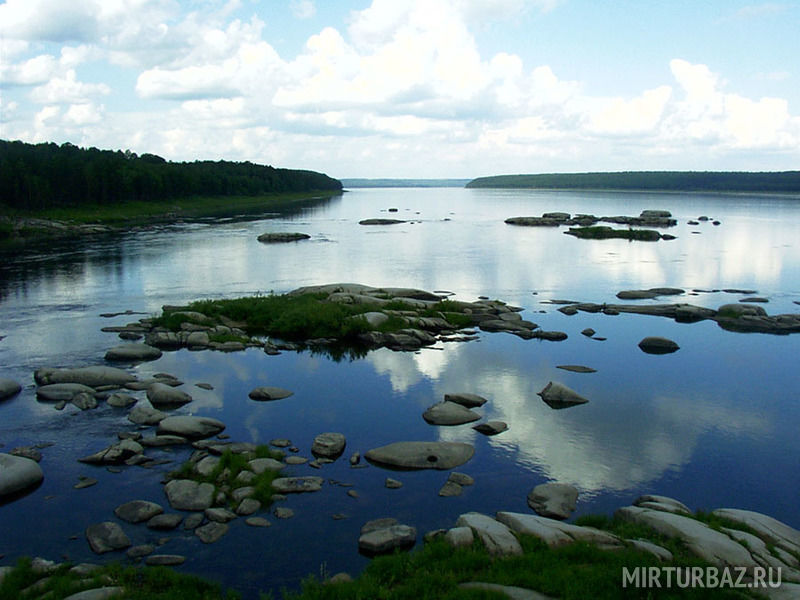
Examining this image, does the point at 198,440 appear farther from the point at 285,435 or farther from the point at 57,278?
the point at 57,278

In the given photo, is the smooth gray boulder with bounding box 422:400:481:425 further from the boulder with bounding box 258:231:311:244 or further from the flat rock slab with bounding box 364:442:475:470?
the boulder with bounding box 258:231:311:244

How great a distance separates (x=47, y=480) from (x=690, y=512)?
14.1 meters

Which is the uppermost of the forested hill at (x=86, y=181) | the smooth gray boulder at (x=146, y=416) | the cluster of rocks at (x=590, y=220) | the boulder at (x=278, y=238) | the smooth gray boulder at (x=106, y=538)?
the forested hill at (x=86, y=181)

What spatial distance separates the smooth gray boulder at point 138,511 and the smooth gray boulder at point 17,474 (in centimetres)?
272

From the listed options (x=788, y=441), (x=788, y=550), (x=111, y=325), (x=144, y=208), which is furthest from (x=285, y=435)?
(x=144, y=208)

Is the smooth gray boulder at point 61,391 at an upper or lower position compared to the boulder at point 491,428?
upper

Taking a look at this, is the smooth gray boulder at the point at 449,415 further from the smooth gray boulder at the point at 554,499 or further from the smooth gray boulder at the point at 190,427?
the smooth gray boulder at the point at 190,427

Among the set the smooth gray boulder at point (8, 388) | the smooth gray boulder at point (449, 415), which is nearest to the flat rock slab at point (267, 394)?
the smooth gray boulder at point (449, 415)

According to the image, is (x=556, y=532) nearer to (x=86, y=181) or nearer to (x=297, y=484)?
(x=297, y=484)

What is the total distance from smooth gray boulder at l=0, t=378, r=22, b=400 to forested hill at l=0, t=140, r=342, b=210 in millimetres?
71676

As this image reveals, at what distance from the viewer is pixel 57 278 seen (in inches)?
1686

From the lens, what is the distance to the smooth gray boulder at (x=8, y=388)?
1953cm

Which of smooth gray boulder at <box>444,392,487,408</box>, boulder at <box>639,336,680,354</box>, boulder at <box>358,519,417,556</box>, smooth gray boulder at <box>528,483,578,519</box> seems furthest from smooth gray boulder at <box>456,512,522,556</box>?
boulder at <box>639,336,680,354</box>

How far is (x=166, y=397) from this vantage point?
19219 mm
